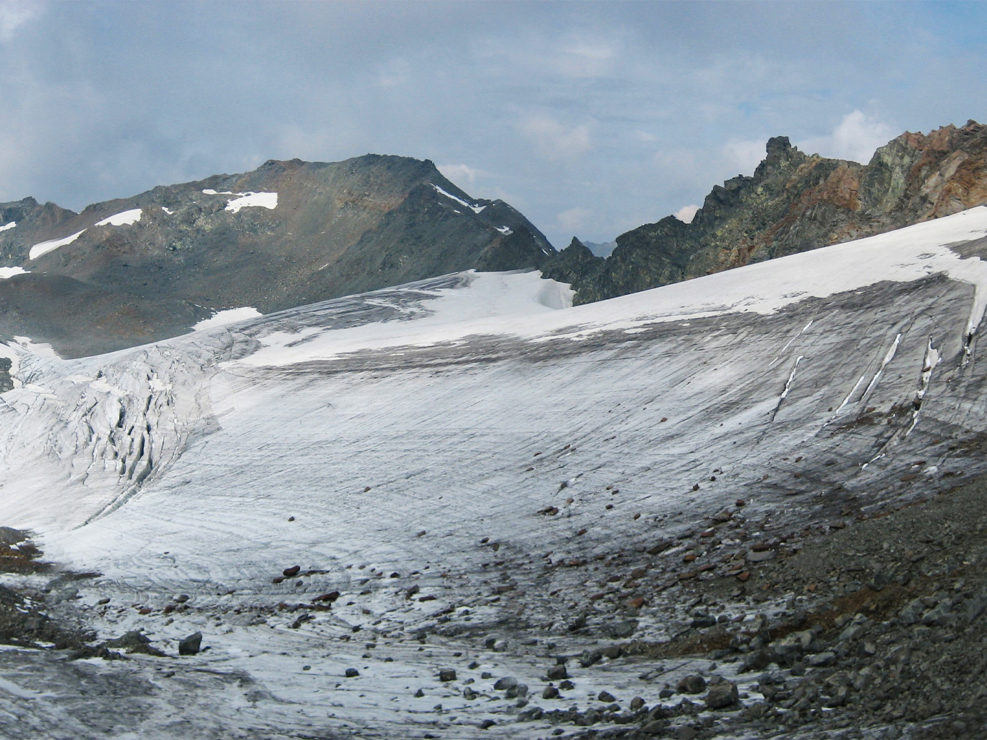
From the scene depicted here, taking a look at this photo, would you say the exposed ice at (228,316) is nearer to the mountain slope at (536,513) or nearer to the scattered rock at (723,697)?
the mountain slope at (536,513)

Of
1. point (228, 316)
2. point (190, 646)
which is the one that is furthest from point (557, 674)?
point (228, 316)

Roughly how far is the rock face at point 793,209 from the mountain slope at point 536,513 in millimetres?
16151

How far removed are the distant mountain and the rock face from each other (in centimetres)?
1436

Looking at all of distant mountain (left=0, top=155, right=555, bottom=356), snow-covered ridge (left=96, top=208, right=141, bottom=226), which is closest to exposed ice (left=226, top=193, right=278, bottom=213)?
distant mountain (left=0, top=155, right=555, bottom=356)

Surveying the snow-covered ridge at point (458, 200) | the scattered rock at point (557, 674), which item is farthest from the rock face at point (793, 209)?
the scattered rock at point (557, 674)

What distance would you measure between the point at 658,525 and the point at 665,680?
6.96 m

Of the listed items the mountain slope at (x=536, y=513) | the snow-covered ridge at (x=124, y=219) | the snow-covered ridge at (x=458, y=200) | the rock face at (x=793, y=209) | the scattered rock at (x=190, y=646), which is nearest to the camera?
the mountain slope at (x=536, y=513)

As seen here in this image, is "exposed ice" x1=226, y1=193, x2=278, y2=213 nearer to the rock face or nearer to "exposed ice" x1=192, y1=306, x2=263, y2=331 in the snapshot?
"exposed ice" x1=192, y1=306, x2=263, y2=331

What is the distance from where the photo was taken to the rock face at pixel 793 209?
145 ft

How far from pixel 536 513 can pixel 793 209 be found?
146 feet

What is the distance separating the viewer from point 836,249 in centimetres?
3234

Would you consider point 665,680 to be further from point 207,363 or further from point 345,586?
point 207,363

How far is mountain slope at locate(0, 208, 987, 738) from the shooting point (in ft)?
35.6

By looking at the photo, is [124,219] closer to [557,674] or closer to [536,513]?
[536,513]
